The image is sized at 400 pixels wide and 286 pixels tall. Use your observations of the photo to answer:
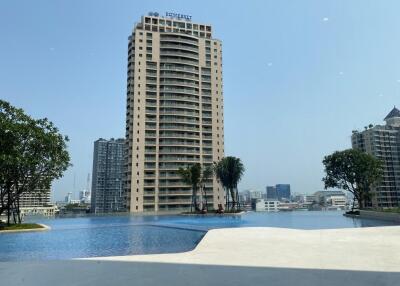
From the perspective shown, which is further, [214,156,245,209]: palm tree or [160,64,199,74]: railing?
[160,64,199,74]: railing

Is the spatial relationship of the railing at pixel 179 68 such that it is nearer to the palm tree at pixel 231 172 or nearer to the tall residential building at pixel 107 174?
the palm tree at pixel 231 172

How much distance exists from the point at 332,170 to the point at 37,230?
160 feet

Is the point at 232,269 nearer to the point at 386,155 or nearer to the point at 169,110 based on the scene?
the point at 169,110

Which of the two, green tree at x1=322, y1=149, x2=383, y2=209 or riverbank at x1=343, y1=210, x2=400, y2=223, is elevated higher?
green tree at x1=322, y1=149, x2=383, y2=209

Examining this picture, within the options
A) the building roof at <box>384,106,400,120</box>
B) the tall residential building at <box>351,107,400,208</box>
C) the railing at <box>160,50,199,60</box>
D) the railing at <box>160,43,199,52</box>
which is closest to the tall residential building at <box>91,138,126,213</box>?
the railing at <box>160,50,199,60</box>

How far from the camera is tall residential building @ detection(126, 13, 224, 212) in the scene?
95375 mm

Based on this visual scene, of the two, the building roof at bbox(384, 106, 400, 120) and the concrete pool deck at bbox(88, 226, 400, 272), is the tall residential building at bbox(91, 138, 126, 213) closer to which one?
the building roof at bbox(384, 106, 400, 120)

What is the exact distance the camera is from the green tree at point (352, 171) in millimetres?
58406

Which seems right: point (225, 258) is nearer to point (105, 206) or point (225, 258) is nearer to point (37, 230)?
point (37, 230)

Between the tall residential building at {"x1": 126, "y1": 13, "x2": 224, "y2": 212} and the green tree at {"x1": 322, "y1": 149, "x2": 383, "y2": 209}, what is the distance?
45358mm

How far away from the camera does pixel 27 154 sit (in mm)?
32750

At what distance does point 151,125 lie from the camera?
325ft

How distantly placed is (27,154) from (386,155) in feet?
445

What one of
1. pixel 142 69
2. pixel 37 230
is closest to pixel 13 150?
pixel 37 230
